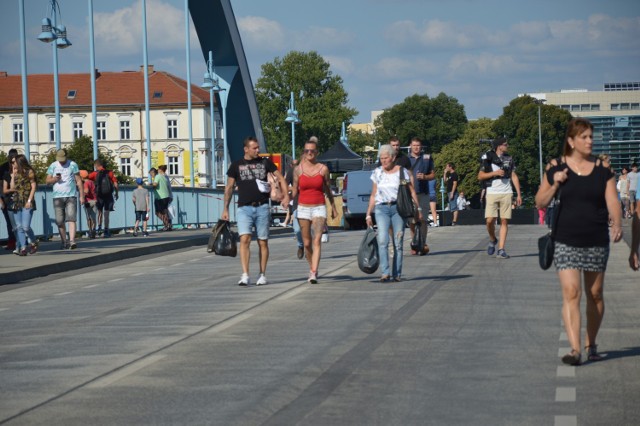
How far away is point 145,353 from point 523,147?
108 m

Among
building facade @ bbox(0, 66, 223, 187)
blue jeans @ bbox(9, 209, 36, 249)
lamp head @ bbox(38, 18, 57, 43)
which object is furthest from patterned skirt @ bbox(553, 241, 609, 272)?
building facade @ bbox(0, 66, 223, 187)

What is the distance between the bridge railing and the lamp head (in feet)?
14.2

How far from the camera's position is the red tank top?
1631 centimetres

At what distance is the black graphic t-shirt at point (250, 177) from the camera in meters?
15.9

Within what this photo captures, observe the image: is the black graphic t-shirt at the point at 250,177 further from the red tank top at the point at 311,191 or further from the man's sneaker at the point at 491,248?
the man's sneaker at the point at 491,248

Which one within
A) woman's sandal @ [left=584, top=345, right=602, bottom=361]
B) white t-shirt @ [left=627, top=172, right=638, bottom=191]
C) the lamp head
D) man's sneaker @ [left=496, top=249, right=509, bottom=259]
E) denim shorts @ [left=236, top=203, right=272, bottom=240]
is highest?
the lamp head

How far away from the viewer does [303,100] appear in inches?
5059

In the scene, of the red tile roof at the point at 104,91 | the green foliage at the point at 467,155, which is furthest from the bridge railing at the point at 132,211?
the red tile roof at the point at 104,91

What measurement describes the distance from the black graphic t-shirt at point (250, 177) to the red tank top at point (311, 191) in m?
0.49

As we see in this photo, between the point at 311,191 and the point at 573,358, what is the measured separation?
787cm

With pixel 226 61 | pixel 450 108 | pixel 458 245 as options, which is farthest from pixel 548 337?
pixel 450 108

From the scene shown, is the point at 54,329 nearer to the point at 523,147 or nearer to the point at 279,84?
the point at 523,147

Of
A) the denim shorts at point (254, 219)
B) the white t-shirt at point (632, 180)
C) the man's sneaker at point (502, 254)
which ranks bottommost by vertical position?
the man's sneaker at point (502, 254)

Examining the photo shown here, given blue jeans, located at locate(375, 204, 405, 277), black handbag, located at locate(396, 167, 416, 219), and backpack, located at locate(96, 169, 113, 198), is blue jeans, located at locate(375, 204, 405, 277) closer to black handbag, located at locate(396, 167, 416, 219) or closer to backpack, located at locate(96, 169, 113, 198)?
black handbag, located at locate(396, 167, 416, 219)
